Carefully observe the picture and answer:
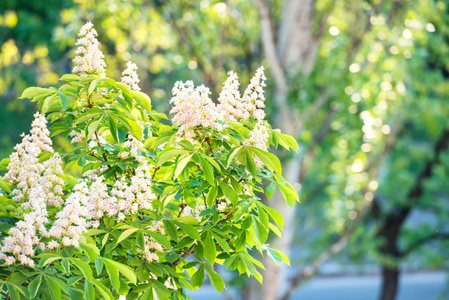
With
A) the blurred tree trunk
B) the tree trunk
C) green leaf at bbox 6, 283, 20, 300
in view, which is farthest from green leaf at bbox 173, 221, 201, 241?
the tree trunk

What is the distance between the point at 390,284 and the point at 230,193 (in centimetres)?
841

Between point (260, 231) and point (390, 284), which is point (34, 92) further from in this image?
point (390, 284)

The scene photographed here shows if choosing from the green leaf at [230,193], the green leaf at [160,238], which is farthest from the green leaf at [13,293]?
the green leaf at [230,193]

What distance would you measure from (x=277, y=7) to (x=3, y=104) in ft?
17.4

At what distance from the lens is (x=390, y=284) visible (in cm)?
892

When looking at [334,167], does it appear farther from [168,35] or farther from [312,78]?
[168,35]

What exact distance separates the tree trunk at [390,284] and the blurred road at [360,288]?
13.1 feet

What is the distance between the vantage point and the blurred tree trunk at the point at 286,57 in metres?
4.78

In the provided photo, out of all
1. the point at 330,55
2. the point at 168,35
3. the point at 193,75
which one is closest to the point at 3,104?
the point at 168,35

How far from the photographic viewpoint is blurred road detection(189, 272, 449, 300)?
43.8 ft

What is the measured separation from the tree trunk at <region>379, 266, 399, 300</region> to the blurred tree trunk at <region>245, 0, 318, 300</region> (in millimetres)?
4631

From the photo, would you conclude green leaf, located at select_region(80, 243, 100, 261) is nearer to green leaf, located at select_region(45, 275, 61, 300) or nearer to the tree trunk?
green leaf, located at select_region(45, 275, 61, 300)

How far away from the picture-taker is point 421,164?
9.22m

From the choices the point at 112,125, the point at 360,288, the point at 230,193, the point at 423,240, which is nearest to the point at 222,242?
the point at 230,193
